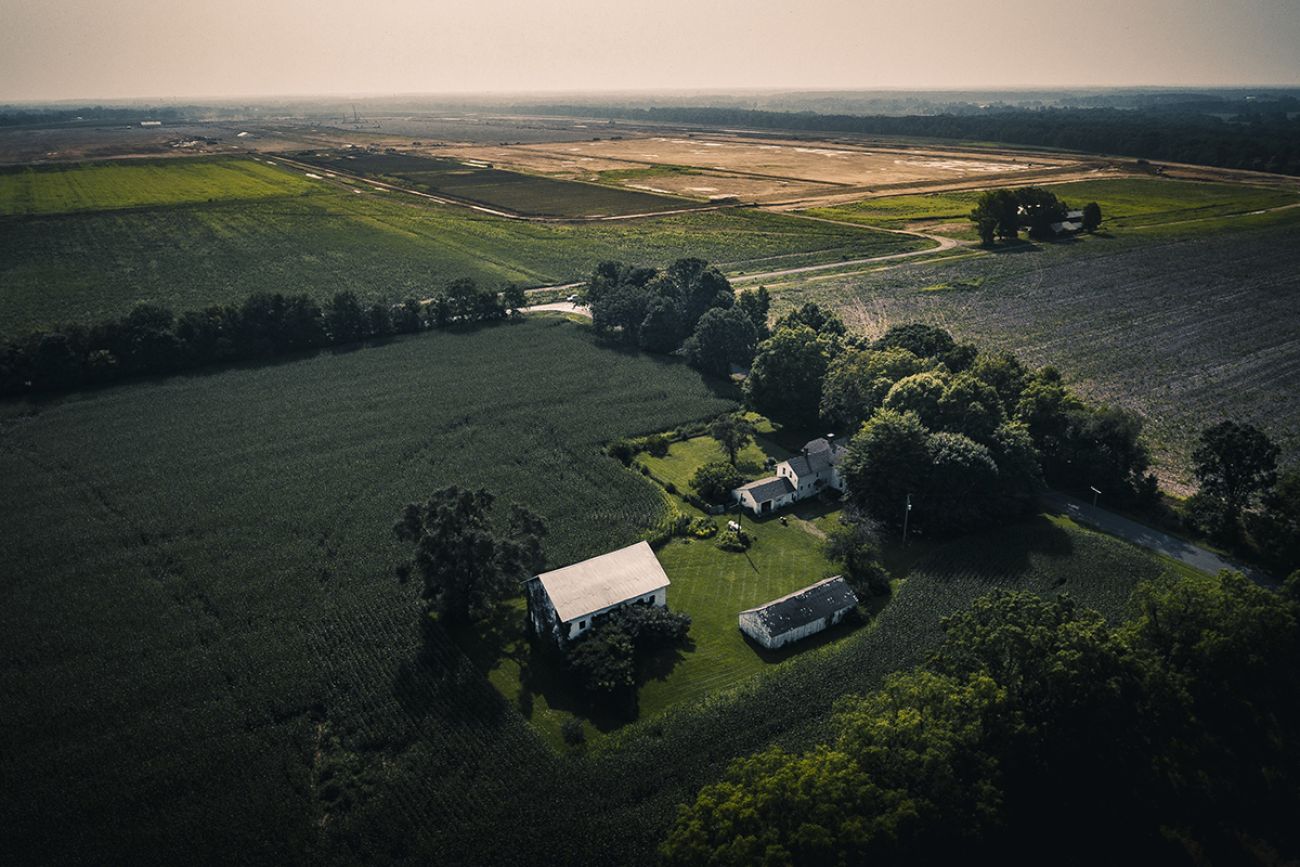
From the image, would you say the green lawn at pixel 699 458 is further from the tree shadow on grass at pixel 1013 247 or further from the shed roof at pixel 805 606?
the tree shadow on grass at pixel 1013 247

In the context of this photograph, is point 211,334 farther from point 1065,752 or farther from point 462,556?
point 1065,752

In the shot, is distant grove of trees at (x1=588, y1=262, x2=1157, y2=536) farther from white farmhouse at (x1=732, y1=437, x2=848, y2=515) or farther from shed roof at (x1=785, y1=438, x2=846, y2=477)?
shed roof at (x1=785, y1=438, x2=846, y2=477)

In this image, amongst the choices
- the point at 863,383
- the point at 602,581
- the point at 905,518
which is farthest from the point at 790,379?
the point at 602,581

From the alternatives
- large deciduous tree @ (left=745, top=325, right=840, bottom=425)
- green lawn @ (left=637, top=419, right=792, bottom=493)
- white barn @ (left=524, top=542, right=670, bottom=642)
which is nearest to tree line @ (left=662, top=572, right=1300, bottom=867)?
white barn @ (left=524, top=542, right=670, bottom=642)

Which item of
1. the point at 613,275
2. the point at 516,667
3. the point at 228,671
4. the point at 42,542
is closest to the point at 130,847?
the point at 228,671

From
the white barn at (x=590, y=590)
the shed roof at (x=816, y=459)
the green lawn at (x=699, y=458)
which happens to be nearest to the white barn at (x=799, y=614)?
the white barn at (x=590, y=590)

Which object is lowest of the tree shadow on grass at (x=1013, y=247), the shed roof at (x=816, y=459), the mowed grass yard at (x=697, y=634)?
the mowed grass yard at (x=697, y=634)
